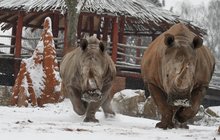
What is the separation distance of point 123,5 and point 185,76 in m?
15.3

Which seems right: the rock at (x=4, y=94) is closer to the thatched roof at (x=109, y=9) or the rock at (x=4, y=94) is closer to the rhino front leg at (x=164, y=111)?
the thatched roof at (x=109, y=9)

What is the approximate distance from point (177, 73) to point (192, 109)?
1.00 metres

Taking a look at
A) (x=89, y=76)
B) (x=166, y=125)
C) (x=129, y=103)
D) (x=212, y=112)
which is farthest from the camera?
(x=212, y=112)

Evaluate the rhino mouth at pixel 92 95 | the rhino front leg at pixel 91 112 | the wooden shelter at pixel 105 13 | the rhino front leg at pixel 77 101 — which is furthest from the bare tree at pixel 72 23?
the rhino mouth at pixel 92 95

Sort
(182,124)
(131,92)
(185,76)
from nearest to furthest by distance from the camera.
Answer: (185,76) < (182,124) < (131,92)

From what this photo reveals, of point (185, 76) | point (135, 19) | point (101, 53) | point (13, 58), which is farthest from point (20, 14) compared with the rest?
point (185, 76)

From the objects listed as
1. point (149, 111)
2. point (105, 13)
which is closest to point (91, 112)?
point (149, 111)

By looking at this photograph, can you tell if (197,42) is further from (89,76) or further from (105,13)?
(105,13)

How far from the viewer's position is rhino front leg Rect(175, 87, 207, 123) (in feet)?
23.0

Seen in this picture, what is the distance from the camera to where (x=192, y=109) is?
7.00m

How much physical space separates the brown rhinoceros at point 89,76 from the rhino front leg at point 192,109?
43.3 inches

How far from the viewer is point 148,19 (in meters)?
20.4

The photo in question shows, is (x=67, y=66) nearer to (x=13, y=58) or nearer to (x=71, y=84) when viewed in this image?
(x=71, y=84)

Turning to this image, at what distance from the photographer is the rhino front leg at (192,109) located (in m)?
7.00
